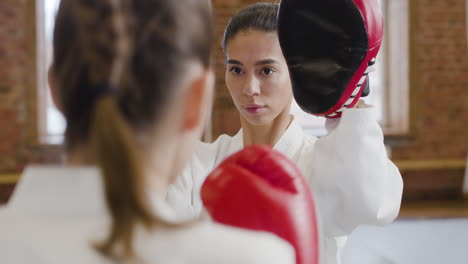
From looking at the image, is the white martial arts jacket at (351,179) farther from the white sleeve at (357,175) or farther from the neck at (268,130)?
the neck at (268,130)

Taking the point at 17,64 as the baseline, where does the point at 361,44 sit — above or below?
above

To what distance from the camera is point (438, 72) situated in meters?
4.71

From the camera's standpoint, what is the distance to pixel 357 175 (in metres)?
1.03

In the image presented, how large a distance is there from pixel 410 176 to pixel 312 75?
3.84 meters

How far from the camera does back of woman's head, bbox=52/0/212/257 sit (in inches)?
18.9

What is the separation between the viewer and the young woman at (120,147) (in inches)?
19.0

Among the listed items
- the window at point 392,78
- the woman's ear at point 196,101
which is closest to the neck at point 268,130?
the woman's ear at point 196,101

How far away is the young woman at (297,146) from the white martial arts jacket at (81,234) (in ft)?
1.82

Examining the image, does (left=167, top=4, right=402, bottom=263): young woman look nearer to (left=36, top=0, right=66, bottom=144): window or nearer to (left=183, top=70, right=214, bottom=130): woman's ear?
(left=183, top=70, right=214, bottom=130): woman's ear

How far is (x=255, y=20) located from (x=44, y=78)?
146 inches

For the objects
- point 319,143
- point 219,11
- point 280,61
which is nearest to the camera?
point 319,143

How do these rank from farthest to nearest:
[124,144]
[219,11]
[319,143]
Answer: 1. [219,11]
2. [319,143]
3. [124,144]

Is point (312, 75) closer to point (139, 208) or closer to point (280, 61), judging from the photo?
point (280, 61)

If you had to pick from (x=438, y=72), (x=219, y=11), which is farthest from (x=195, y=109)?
(x=438, y=72)
